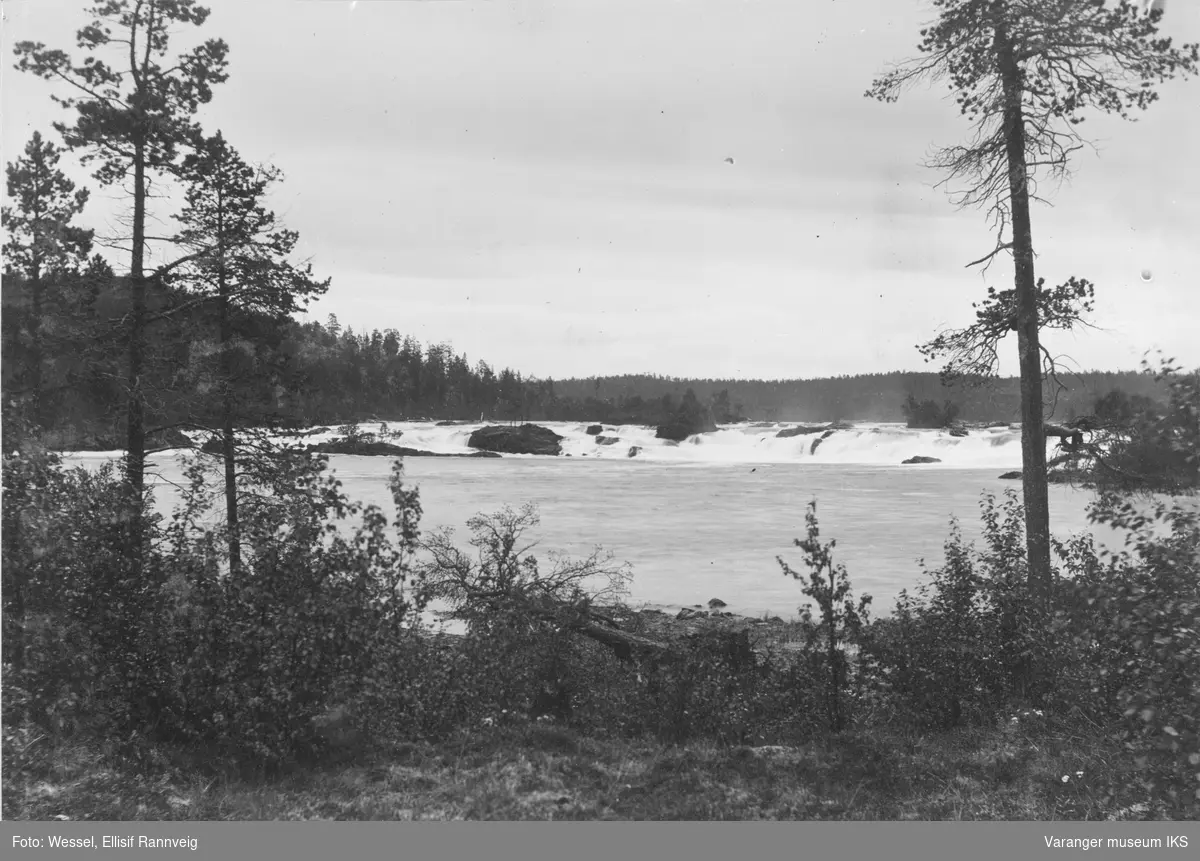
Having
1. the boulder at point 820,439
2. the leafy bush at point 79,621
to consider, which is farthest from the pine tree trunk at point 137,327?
the boulder at point 820,439

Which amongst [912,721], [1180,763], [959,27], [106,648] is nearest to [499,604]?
[106,648]

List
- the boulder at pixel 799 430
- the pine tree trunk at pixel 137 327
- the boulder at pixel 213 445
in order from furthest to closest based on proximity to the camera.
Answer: the boulder at pixel 799 430 → the boulder at pixel 213 445 → the pine tree trunk at pixel 137 327

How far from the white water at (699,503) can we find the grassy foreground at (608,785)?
3236 mm

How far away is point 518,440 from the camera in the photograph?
2688cm

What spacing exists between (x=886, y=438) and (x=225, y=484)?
135 ft

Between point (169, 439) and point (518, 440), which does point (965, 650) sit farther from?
point (518, 440)

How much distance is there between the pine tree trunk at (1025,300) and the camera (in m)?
10.1

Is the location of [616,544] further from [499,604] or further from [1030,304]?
[1030,304]

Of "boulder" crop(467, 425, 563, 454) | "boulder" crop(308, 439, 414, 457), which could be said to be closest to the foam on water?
"boulder" crop(467, 425, 563, 454)

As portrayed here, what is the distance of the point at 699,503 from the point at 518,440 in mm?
6573

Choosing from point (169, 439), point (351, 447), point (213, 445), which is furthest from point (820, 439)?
point (169, 439)

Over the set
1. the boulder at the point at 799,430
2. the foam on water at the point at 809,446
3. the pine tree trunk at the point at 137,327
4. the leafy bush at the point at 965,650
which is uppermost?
the pine tree trunk at the point at 137,327

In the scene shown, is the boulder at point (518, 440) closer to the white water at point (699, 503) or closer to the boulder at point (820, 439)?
the white water at point (699, 503)

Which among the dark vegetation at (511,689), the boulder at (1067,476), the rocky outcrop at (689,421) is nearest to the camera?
the dark vegetation at (511,689)
